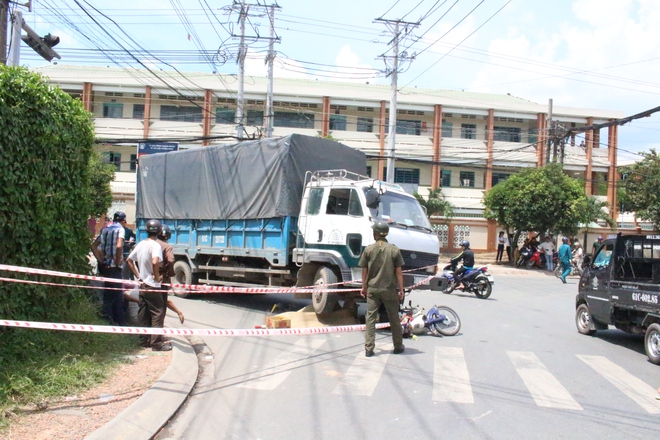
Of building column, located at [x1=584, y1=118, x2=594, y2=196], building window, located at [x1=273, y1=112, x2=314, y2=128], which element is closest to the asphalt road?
building window, located at [x1=273, y1=112, x2=314, y2=128]

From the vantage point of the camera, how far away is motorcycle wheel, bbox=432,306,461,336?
897 cm

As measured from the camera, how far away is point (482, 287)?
14906 mm

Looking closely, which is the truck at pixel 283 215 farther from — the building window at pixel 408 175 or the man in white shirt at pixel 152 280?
the building window at pixel 408 175

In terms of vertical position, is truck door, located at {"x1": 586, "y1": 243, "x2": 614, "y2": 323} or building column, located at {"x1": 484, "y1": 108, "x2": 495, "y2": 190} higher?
building column, located at {"x1": 484, "y1": 108, "x2": 495, "y2": 190}

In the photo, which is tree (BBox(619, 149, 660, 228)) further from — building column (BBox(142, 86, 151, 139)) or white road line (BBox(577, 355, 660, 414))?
building column (BBox(142, 86, 151, 139))

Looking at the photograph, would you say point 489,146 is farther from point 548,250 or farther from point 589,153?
point 548,250

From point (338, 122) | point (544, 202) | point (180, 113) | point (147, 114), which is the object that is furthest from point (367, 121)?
point (544, 202)

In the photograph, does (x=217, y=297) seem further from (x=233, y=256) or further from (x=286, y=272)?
(x=286, y=272)

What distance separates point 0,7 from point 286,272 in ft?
21.8

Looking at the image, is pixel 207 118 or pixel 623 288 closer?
pixel 623 288

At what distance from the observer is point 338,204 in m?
9.90

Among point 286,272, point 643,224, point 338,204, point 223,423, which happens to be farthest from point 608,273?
point 643,224

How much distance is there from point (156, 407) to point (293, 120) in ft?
115

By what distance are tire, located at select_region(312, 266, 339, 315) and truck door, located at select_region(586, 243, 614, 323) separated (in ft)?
14.3
